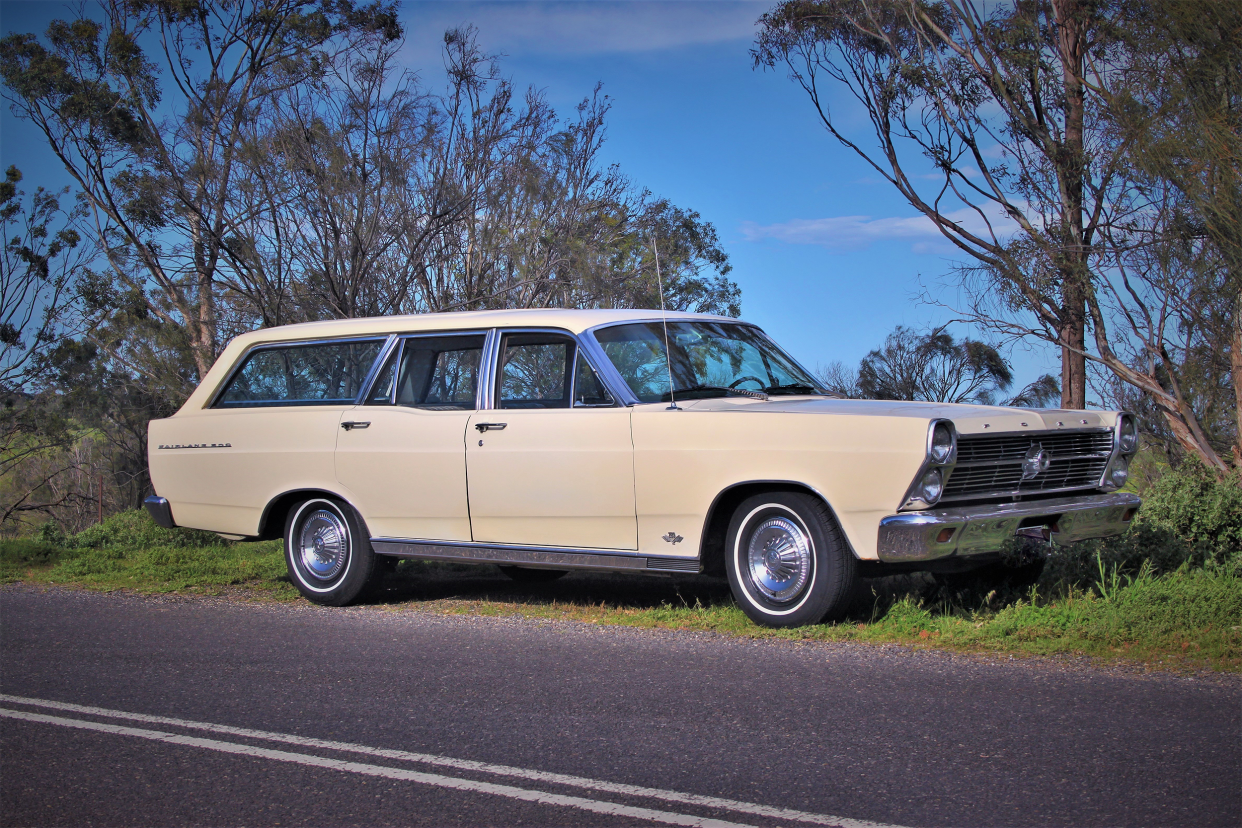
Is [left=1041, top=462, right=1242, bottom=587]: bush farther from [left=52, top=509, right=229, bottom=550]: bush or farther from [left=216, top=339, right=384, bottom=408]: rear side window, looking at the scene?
[left=52, top=509, right=229, bottom=550]: bush

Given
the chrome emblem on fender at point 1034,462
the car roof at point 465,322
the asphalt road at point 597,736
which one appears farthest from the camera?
the car roof at point 465,322

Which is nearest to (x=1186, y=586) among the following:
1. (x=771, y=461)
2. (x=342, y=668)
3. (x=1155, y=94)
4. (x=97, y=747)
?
(x=771, y=461)

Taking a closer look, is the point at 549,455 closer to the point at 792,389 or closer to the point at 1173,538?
the point at 792,389

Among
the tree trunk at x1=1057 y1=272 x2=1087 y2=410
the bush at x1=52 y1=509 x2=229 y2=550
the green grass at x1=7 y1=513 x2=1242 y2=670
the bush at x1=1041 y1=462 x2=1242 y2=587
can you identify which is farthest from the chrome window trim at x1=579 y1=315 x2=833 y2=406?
the tree trunk at x1=1057 y1=272 x2=1087 y2=410

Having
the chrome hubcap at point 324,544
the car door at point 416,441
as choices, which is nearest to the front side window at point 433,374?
the car door at point 416,441

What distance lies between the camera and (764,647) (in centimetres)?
605

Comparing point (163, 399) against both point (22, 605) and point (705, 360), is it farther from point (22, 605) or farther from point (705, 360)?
point (705, 360)

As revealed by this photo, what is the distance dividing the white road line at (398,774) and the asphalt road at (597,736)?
11 millimetres

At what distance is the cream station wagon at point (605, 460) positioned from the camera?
611cm

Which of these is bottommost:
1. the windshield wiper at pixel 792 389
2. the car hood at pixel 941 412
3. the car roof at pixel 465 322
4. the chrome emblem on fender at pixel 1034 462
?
the chrome emblem on fender at pixel 1034 462

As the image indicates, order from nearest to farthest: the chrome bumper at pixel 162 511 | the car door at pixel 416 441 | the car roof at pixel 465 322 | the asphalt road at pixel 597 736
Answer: the asphalt road at pixel 597 736
the car roof at pixel 465 322
the car door at pixel 416 441
the chrome bumper at pixel 162 511

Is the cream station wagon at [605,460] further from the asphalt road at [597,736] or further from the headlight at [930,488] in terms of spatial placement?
the asphalt road at [597,736]

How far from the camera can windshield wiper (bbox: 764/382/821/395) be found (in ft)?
24.4

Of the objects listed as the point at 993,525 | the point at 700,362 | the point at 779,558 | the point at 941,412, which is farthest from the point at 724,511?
the point at 993,525
